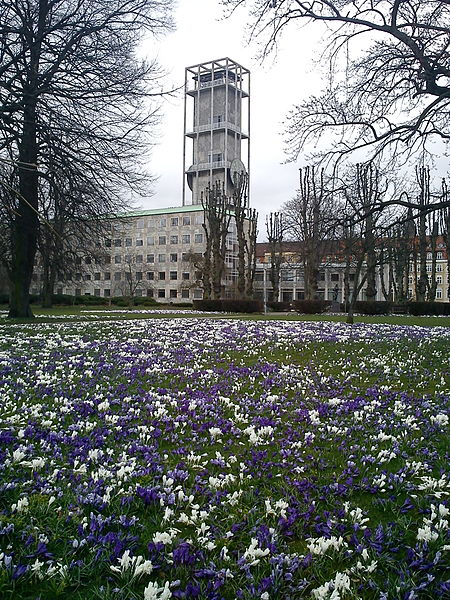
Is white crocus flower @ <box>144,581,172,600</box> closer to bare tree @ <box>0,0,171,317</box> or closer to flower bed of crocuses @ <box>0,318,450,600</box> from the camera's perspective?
flower bed of crocuses @ <box>0,318,450,600</box>

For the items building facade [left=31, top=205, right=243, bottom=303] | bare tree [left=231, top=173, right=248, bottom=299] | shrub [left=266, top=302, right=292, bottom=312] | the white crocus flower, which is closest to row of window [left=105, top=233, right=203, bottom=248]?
building facade [left=31, top=205, right=243, bottom=303]

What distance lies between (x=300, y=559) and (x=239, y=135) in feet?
335

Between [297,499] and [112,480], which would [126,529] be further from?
[297,499]

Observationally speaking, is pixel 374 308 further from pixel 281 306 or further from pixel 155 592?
pixel 155 592

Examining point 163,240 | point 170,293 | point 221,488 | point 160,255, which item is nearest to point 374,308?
point 221,488

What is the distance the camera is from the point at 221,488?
11.6 feet

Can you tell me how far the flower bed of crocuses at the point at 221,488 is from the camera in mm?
2451

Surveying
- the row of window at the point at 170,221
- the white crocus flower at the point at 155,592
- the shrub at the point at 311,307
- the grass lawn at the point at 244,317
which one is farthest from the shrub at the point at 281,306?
the white crocus flower at the point at 155,592

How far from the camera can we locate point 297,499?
338 cm

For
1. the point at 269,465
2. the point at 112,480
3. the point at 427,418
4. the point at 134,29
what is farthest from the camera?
the point at 134,29

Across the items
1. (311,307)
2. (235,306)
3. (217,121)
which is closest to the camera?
(311,307)

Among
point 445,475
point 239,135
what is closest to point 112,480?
point 445,475

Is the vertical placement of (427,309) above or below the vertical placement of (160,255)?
below

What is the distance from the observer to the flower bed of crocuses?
8.04 ft
